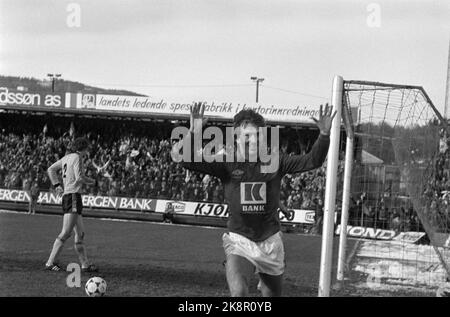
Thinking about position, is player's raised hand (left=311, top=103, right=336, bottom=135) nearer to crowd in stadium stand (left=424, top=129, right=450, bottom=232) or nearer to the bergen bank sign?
crowd in stadium stand (left=424, top=129, right=450, bottom=232)

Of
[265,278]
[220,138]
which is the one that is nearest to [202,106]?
[220,138]

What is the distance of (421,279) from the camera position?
11.9 meters

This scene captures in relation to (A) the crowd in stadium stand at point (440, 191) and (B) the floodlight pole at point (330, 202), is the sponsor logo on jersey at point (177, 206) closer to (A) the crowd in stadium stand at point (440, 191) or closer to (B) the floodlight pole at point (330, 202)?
(A) the crowd in stadium stand at point (440, 191)

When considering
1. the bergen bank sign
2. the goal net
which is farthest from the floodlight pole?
the bergen bank sign

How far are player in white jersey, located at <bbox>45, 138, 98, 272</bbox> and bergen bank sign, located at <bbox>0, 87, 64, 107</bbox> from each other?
87.6 ft

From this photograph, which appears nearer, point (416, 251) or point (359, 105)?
point (359, 105)

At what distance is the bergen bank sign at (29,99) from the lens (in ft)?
120

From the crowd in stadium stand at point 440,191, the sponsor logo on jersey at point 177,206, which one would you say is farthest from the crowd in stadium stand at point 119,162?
the crowd in stadium stand at point 440,191

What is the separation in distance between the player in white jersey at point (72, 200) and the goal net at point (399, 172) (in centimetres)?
422

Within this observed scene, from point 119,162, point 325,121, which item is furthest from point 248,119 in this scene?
point 119,162

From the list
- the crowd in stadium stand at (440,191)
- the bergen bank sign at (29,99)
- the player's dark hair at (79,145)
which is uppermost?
the bergen bank sign at (29,99)

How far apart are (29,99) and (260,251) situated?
108 feet
